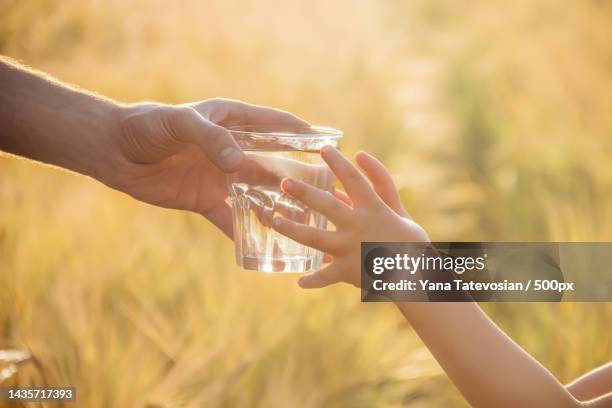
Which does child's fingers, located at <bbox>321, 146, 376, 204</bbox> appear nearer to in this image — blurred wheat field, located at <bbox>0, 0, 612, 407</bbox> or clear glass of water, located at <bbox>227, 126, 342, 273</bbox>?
clear glass of water, located at <bbox>227, 126, 342, 273</bbox>

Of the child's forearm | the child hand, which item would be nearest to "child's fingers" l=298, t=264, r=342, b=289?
the child hand

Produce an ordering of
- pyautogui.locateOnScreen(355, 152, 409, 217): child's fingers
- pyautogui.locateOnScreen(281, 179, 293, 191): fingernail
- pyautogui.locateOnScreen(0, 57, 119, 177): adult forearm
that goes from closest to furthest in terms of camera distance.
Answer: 1. pyautogui.locateOnScreen(281, 179, 293, 191): fingernail
2. pyautogui.locateOnScreen(355, 152, 409, 217): child's fingers
3. pyautogui.locateOnScreen(0, 57, 119, 177): adult forearm

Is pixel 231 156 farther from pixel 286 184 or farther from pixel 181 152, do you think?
pixel 181 152

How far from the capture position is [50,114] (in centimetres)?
131

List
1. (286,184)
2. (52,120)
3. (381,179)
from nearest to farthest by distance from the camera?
(286,184) < (381,179) < (52,120)

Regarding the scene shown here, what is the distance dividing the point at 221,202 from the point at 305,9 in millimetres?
1608

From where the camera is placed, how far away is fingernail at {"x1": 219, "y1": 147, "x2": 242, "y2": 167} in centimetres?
104

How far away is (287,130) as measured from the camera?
1.22 m

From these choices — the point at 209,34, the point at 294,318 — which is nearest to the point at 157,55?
the point at 209,34

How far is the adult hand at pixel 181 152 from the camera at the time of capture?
109 centimetres

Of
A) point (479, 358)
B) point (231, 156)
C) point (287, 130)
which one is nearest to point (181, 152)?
point (287, 130)

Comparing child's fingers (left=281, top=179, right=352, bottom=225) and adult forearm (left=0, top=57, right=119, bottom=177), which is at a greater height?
adult forearm (left=0, top=57, right=119, bottom=177)

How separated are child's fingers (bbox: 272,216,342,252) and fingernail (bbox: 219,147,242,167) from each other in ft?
0.27

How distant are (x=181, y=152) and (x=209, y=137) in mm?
247
